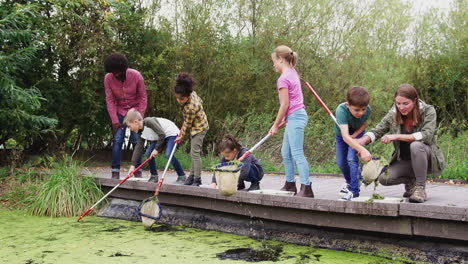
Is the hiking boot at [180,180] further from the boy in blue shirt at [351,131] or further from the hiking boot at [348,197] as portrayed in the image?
the hiking boot at [348,197]

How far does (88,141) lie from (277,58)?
7525 mm

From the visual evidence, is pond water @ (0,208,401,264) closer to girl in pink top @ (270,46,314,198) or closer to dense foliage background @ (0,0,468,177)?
girl in pink top @ (270,46,314,198)

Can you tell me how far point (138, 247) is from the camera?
3.96 meters

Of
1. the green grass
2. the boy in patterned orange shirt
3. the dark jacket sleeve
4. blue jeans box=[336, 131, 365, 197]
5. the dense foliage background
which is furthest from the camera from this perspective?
the dense foliage background

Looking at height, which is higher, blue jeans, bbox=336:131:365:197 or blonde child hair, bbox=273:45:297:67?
blonde child hair, bbox=273:45:297:67

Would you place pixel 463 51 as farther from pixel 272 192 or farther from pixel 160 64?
Answer: pixel 272 192

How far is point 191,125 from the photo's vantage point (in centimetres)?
493

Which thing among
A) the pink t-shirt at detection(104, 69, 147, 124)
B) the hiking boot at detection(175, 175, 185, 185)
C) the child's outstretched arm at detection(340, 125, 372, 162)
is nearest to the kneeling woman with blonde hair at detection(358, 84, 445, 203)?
the child's outstretched arm at detection(340, 125, 372, 162)

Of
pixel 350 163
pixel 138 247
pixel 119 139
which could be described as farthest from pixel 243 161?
pixel 119 139

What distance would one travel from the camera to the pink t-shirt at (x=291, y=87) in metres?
3.99

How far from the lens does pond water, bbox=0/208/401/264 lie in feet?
11.7

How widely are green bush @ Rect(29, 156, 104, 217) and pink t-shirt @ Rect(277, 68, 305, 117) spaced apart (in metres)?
2.81

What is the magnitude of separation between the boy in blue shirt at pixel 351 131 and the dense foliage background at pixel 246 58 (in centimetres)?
461

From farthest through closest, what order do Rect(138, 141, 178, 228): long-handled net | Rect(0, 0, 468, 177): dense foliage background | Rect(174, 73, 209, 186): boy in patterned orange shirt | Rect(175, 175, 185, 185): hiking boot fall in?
Rect(0, 0, 468, 177): dense foliage background → Rect(175, 175, 185, 185): hiking boot → Rect(174, 73, 209, 186): boy in patterned orange shirt → Rect(138, 141, 178, 228): long-handled net
